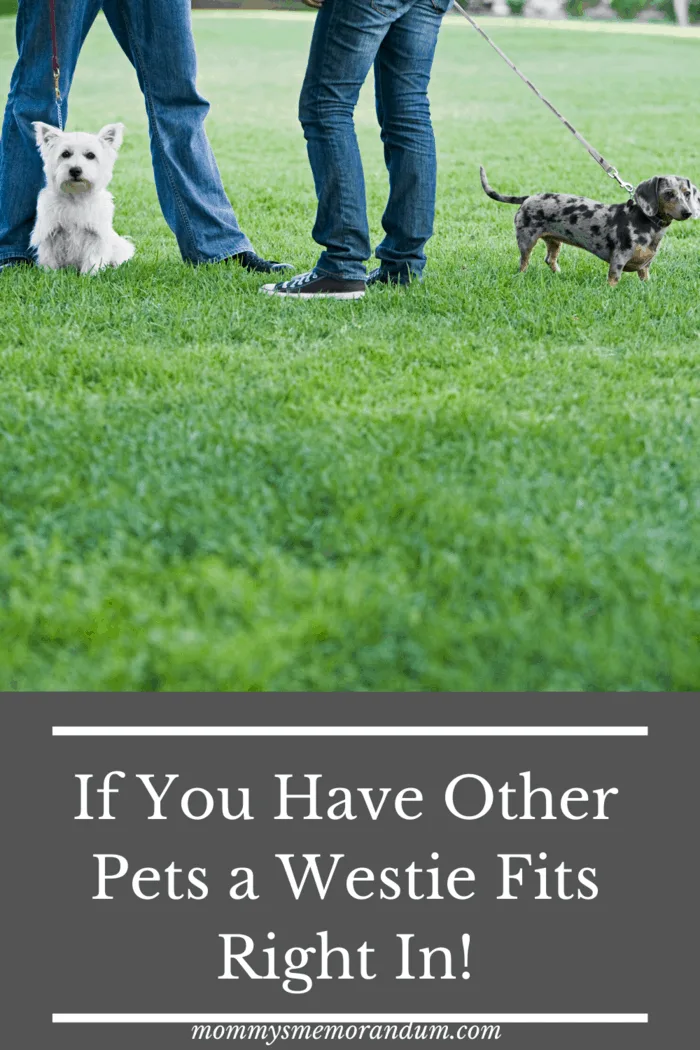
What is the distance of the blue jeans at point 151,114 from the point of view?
18.6 feet

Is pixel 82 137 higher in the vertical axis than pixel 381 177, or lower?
higher

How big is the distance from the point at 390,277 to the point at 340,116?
74 cm

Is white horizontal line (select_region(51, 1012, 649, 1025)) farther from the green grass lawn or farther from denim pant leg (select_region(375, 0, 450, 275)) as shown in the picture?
denim pant leg (select_region(375, 0, 450, 275))

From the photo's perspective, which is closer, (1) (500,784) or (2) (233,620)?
(1) (500,784)

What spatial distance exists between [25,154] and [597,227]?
2730 millimetres

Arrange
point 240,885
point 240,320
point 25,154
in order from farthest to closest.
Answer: point 25,154 < point 240,320 < point 240,885

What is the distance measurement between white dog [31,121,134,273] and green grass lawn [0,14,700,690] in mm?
205

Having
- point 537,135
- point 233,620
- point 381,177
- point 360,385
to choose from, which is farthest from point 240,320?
point 537,135

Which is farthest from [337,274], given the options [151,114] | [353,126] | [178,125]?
[151,114]

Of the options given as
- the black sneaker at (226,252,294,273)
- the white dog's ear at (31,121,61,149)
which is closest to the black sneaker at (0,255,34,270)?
the white dog's ear at (31,121,61,149)

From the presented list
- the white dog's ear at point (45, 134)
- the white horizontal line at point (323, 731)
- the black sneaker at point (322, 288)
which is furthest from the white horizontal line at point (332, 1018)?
the white dog's ear at point (45, 134)

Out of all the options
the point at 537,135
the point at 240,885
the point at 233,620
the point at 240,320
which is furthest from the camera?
the point at 537,135

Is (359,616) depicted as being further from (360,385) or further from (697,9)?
(697,9)

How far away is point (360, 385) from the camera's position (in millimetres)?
3770
